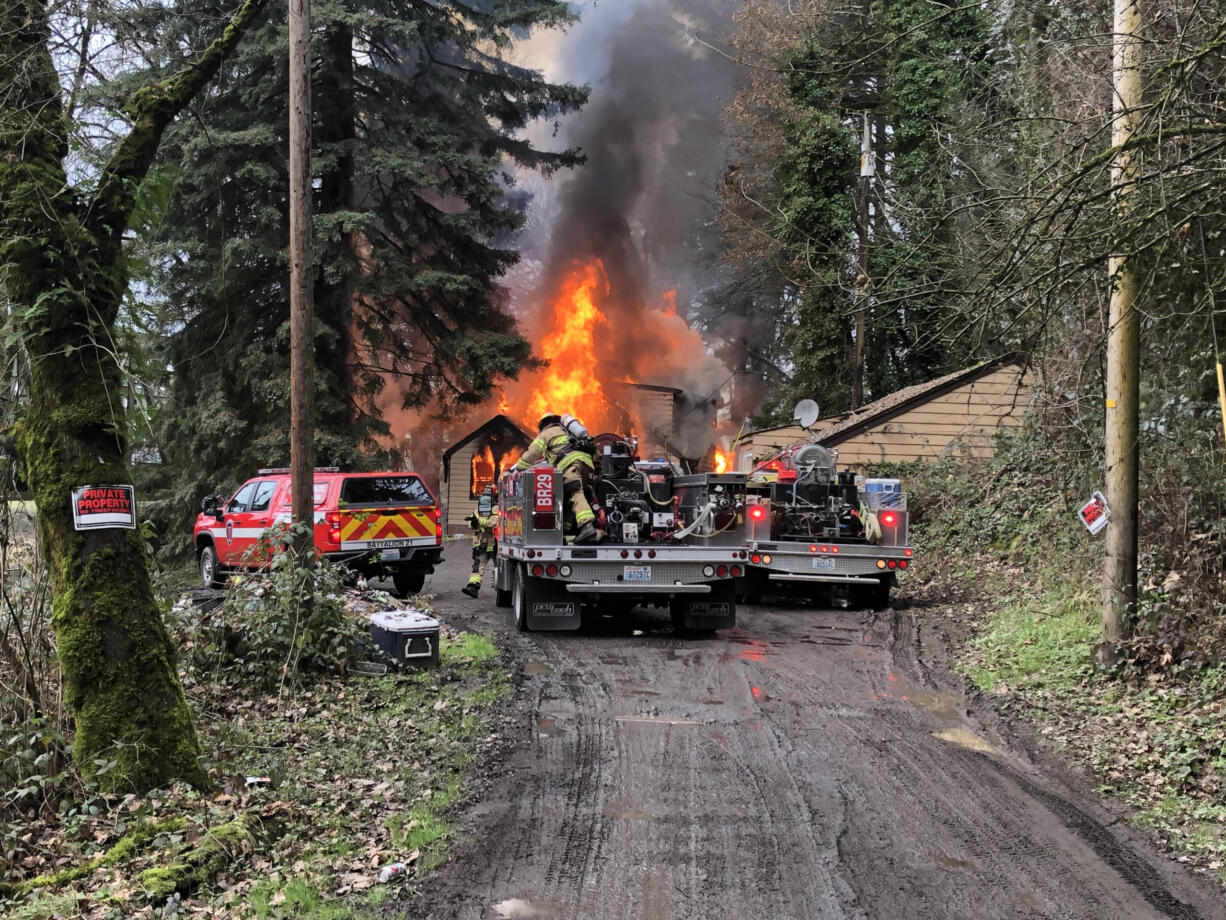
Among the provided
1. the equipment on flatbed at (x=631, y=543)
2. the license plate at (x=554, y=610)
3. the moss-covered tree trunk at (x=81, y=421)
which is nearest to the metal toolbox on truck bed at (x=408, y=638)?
the equipment on flatbed at (x=631, y=543)

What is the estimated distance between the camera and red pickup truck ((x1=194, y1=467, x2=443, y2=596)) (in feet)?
48.8

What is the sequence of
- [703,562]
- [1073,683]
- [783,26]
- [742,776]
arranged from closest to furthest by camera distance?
[742,776], [1073,683], [703,562], [783,26]

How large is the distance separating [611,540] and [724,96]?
31.9 metres

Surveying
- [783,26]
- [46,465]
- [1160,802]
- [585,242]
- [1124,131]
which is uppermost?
[783,26]

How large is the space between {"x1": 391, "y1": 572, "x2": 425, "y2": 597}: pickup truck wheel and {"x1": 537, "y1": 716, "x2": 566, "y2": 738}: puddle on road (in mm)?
8564

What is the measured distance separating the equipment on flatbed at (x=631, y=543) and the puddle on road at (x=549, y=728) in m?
3.51

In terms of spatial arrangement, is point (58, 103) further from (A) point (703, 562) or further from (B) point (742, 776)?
(A) point (703, 562)

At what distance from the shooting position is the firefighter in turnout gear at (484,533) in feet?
45.4

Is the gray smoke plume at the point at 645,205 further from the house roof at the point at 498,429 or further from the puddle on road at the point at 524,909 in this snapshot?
the puddle on road at the point at 524,909

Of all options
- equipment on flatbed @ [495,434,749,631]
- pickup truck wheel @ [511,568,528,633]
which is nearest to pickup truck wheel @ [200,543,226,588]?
equipment on flatbed @ [495,434,749,631]

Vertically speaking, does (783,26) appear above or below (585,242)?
above

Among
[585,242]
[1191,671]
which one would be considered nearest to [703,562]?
[1191,671]

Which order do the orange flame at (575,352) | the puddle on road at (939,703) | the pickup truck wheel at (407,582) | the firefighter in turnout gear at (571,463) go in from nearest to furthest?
the puddle on road at (939,703) < the firefighter in turnout gear at (571,463) < the pickup truck wheel at (407,582) < the orange flame at (575,352)

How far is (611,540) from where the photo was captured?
11562mm
